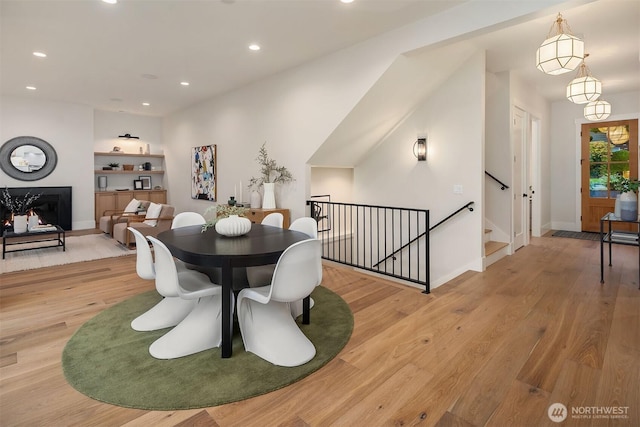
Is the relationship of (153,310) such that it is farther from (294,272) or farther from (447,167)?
(447,167)

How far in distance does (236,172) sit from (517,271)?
4.94 meters

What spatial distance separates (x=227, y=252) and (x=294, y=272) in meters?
0.50

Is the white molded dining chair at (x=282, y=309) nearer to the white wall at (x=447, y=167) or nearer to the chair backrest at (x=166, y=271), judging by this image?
the chair backrest at (x=166, y=271)

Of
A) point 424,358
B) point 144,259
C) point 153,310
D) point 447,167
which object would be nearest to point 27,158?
point 153,310

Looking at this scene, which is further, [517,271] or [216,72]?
[216,72]

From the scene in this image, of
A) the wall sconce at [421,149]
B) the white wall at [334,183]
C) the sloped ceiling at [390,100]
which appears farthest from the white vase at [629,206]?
the white wall at [334,183]

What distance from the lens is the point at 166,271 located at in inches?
91.1

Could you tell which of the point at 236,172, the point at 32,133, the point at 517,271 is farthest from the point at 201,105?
the point at 517,271

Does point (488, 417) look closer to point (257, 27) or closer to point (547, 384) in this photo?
point (547, 384)

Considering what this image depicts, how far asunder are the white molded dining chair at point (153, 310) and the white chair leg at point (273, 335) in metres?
0.74

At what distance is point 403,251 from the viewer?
5641 mm

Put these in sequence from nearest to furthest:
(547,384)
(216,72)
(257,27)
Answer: (547,384) → (257,27) → (216,72)

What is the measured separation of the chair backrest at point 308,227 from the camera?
3.16 metres

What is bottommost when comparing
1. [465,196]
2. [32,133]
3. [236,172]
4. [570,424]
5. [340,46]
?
[570,424]
